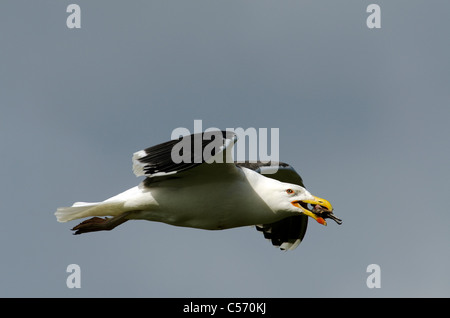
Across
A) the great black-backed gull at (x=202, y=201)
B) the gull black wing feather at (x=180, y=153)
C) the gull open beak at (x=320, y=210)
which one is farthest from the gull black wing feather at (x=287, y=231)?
the gull black wing feather at (x=180, y=153)

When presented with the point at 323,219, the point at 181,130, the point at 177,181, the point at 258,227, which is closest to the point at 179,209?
the point at 177,181

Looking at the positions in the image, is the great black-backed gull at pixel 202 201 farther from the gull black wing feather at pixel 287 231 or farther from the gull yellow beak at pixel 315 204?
the gull black wing feather at pixel 287 231

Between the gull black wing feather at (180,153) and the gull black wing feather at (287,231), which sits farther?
the gull black wing feather at (287,231)

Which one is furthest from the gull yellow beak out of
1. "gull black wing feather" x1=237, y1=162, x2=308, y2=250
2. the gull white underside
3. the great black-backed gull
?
"gull black wing feather" x1=237, y1=162, x2=308, y2=250

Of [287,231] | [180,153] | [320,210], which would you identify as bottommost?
[287,231]

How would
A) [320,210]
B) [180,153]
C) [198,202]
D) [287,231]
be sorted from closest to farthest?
1. [180,153]
2. [198,202]
3. [320,210]
4. [287,231]

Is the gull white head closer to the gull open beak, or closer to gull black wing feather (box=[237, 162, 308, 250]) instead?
the gull open beak

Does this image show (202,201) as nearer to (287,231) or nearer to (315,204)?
(315,204)

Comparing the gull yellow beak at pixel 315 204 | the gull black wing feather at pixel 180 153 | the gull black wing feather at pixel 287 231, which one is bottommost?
the gull black wing feather at pixel 287 231

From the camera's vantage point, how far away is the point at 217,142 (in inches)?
499

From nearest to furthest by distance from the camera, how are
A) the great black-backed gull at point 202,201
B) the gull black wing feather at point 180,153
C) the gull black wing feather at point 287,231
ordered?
the gull black wing feather at point 180,153 < the great black-backed gull at point 202,201 < the gull black wing feather at point 287,231

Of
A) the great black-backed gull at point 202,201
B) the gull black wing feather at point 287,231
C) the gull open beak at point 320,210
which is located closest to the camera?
the great black-backed gull at point 202,201

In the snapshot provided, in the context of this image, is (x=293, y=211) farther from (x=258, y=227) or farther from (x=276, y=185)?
(x=258, y=227)

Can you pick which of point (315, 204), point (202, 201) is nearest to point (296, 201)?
point (315, 204)
